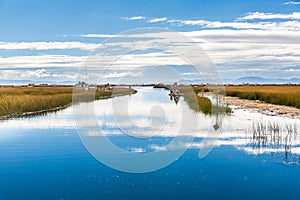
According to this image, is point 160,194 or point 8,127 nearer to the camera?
point 160,194

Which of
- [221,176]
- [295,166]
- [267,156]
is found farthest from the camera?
[267,156]

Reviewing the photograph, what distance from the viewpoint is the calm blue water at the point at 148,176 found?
827cm

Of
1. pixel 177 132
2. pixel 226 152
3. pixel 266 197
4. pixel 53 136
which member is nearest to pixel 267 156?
pixel 226 152

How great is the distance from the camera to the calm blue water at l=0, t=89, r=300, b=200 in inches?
325

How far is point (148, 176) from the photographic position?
9.62 metres

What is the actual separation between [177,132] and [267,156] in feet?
17.0

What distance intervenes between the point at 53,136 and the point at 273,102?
21.9 m

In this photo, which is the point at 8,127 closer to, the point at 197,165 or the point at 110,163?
the point at 110,163

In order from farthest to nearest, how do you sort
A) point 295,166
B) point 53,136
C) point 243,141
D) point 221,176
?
point 53,136, point 243,141, point 295,166, point 221,176

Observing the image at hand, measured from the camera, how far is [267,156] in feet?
37.4

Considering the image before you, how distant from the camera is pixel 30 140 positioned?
1404 cm

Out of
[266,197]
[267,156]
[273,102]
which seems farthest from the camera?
[273,102]

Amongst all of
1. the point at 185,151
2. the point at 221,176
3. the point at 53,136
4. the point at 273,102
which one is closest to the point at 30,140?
the point at 53,136

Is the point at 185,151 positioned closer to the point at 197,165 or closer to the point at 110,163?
the point at 197,165
